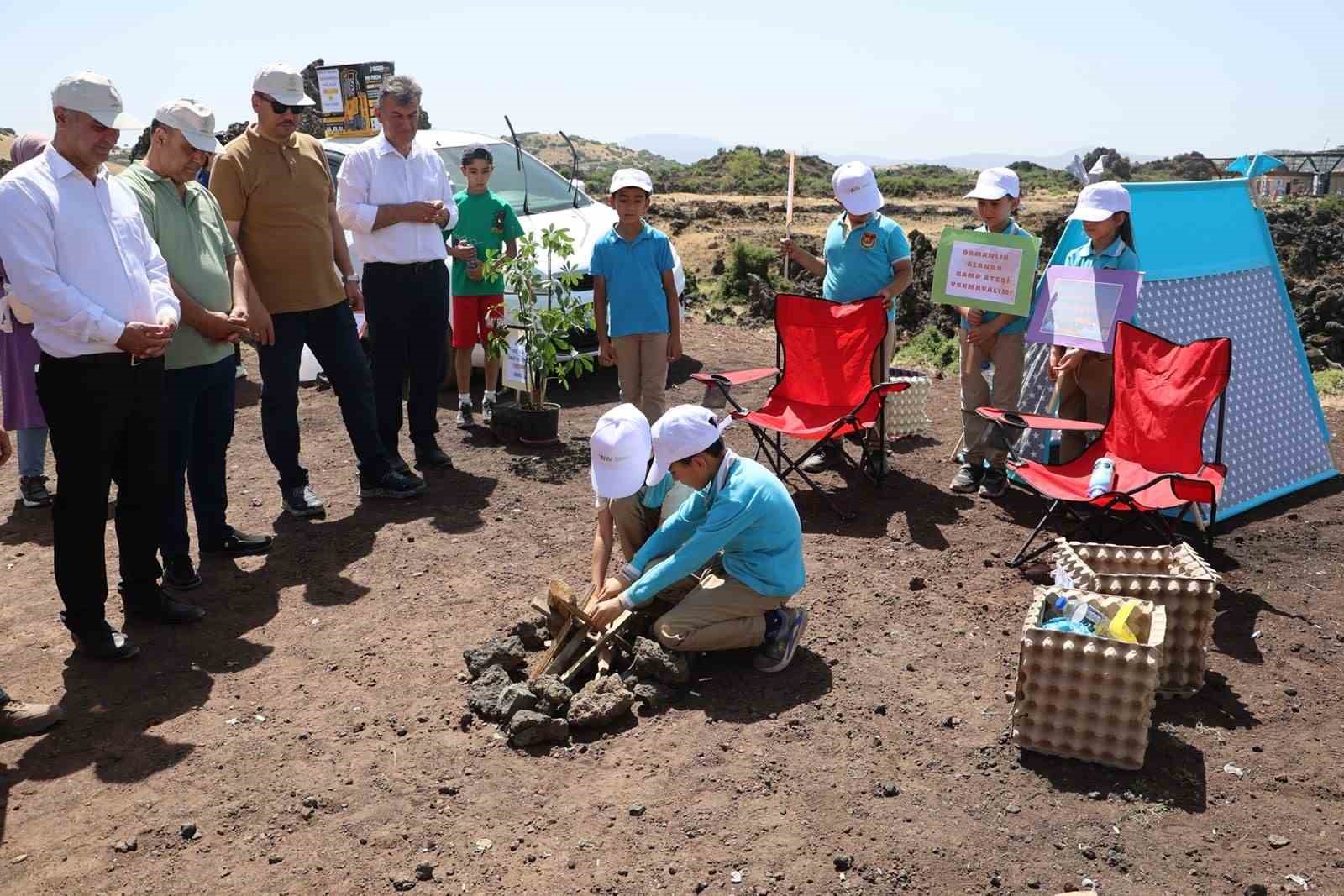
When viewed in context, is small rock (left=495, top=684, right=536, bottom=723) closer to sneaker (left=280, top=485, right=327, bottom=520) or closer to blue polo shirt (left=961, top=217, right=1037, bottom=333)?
sneaker (left=280, top=485, right=327, bottom=520)

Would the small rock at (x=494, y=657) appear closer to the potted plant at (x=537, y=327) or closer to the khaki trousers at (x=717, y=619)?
the khaki trousers at (x=717, y=619)

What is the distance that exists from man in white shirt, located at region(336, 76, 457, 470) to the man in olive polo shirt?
241 millimetres

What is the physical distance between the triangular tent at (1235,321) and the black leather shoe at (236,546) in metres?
4.03

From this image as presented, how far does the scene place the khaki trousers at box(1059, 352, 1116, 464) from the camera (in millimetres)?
5629

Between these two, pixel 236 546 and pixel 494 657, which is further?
pixel 236 546

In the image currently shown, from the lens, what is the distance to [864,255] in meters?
6.26

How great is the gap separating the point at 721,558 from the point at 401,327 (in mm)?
2708

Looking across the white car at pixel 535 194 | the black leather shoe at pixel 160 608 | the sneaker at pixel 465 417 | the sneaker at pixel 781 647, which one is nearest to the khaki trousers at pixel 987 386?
the sneaker at pixel 781 647

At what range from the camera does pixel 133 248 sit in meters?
4.07

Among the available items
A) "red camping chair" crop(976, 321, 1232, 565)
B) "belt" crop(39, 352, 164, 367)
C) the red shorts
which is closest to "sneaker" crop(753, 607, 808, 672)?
"red camping chair" crop(976, 321, 1232, 565)

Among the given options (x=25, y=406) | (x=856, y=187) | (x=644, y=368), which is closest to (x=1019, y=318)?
(x=856, y=187)

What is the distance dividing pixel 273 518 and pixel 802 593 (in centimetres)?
284

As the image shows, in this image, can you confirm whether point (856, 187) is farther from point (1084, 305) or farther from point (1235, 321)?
point (1235, 321)

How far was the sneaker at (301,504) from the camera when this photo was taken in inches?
233
